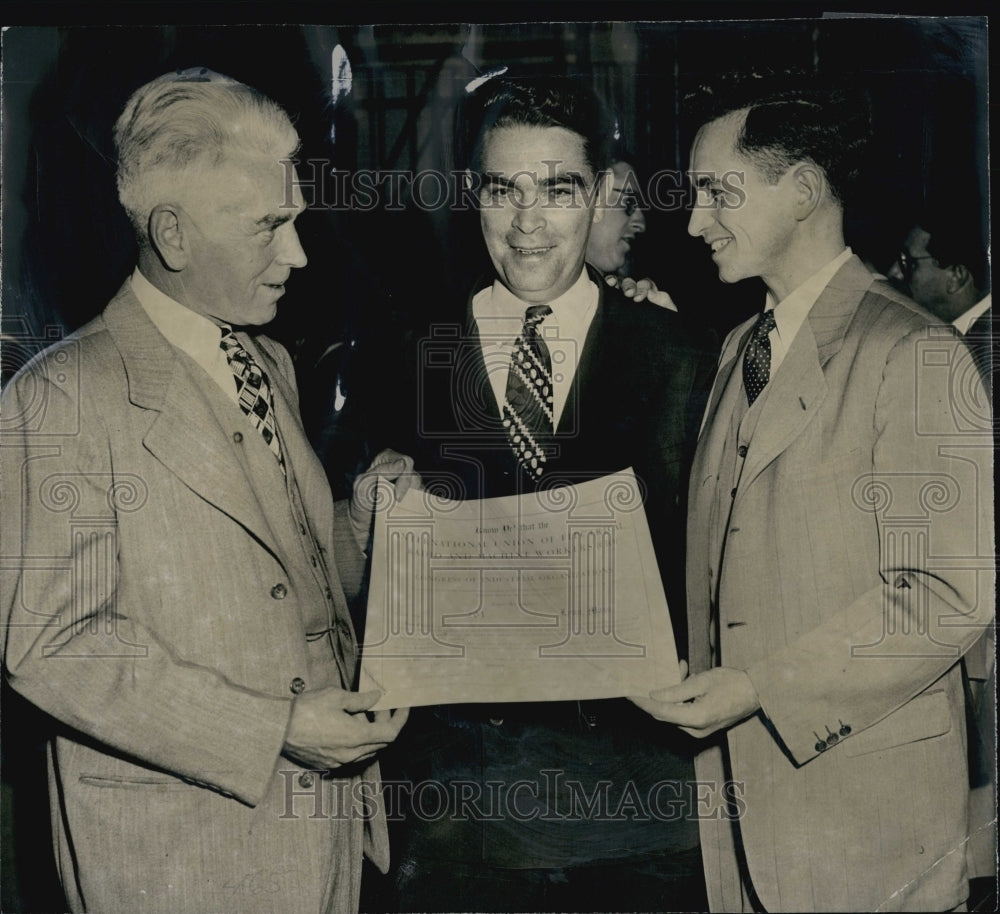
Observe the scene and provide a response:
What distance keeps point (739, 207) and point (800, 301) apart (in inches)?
11.4

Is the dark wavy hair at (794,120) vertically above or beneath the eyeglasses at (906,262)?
above

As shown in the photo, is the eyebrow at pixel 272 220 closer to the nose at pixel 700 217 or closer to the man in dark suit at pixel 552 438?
the man in dark suit at pixel 552 438

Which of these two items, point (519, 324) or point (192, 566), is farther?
point (519, 324)

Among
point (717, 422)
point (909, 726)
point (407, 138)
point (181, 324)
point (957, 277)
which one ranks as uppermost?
point (407, 138)

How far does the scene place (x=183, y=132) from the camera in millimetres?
3486

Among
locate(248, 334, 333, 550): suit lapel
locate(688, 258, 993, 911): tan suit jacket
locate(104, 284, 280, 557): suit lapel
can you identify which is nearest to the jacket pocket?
locate(688, 258, 993, 911): tan suit jacket

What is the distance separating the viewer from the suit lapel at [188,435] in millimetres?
3404

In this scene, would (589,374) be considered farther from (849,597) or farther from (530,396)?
(849,597)

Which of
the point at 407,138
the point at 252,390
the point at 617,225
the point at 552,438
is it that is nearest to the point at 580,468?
the point at 552,438

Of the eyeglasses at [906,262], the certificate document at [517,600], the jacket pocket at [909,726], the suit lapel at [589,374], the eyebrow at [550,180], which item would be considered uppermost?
the eyebrow at [550,180]

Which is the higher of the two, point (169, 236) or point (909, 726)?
point (169, 236)

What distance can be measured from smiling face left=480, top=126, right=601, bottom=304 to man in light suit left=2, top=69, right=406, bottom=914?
20.5 inches

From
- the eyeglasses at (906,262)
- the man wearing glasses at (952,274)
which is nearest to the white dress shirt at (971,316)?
the man wearing glasses at (952,274)

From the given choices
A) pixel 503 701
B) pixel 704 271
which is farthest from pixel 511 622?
pixel 704 271
